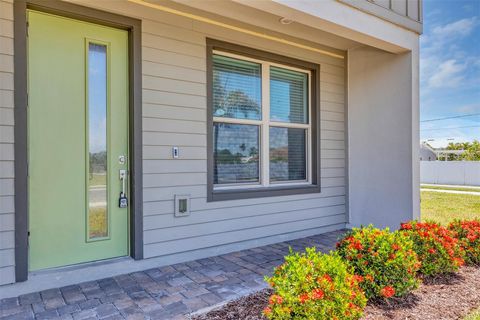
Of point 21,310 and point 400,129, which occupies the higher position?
point 400,129

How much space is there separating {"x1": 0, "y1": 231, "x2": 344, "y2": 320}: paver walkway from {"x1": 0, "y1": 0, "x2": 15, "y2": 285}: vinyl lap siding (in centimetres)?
36

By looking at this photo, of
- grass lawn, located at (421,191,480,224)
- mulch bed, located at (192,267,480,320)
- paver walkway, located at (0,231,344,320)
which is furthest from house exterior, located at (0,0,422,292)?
grass lawn, located at (421,191,480,224)

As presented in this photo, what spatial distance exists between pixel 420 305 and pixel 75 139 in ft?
10.7

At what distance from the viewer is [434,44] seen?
57.2 feet

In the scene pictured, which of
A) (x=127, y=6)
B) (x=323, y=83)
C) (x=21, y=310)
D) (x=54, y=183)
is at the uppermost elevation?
(x=127, y=6)

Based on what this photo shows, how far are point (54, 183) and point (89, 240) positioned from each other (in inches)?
25.1

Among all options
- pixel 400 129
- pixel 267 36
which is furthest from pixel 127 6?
pixel 400 129

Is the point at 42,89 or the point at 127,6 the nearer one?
the point at 42,89

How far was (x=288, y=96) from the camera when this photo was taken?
15.3ft

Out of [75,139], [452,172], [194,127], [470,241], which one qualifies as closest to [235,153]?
[194,127]

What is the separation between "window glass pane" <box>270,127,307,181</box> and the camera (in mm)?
4496

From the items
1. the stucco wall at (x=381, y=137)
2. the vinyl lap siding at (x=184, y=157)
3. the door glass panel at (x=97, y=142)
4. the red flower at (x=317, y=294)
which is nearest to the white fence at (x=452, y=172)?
the stucco wall at (x=381, y=137)

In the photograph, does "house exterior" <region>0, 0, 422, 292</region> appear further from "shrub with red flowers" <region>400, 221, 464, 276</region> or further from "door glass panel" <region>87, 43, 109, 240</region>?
"shrub with red flowers" <region>400, 221, 464, 276</region>

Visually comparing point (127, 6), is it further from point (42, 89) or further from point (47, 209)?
point (47, 209)
